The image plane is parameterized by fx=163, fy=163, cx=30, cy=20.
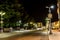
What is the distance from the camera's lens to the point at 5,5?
41500 mm

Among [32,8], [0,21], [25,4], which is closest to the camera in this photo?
[0,21]

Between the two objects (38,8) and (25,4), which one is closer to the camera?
(25,4)

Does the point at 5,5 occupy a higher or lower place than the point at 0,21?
higher

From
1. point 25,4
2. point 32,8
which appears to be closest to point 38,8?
point 32,8

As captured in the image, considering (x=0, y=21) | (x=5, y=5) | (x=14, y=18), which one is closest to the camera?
(x=0, y=21)

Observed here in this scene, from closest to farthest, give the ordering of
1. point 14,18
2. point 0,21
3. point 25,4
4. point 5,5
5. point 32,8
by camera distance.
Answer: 1. point 0,21
2. point 5,5
3. point 14,18
4. point 25,4
5. point 32,8

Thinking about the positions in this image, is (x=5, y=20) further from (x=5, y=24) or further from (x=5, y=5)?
(x=5, y=5)

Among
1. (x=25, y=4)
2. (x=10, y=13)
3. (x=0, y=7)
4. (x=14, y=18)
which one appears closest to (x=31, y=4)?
(x=25, y=4)

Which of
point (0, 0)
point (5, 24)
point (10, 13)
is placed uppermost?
point (0, 0)

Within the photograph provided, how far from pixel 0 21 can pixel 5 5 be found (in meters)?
5.14

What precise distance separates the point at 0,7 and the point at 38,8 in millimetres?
32372

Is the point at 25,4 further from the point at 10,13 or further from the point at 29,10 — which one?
the point at 10,13

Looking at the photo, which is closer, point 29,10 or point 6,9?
point 6,9

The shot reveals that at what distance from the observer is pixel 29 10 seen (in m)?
69.1
